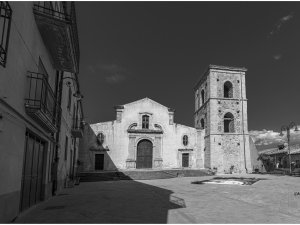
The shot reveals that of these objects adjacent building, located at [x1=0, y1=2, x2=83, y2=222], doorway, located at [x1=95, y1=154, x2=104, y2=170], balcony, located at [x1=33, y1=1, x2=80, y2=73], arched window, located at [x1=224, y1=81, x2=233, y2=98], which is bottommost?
doorway, located at [x1=95, y1=154, x2=104, y2=170]

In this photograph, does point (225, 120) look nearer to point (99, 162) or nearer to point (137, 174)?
point (137, 174)

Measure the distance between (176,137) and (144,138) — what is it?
3688mm

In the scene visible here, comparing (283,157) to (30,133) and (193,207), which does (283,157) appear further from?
(30,133)

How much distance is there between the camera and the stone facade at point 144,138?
30719 mm

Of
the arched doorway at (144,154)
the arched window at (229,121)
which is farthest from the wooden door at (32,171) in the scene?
the arched window at (229,121)

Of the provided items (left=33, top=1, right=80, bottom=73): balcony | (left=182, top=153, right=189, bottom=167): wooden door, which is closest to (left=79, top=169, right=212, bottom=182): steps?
(left=182, top=153, right=189, bottom=167): wooden door

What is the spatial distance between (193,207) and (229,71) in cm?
2759

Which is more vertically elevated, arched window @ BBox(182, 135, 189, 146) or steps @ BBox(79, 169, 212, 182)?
arched window @ BBox(182, 135, 189, 146)

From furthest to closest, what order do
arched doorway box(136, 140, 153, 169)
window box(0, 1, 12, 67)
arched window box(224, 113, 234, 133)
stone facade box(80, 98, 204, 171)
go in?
arched window box(224, 113, 234, 133), arched doorway box(136, 140, 153, 169), stone facade box(80, 98, 204, 171), window box(0, 1, 12, 67)

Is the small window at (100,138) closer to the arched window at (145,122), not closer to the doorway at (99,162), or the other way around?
the doorway at (99,162)

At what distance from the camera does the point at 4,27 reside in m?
5.21

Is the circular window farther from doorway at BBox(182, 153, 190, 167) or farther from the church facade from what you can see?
doorway at BBox(182, 153, 190, 167)

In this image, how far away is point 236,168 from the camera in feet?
104

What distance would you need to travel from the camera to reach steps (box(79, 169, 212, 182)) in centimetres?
2484
